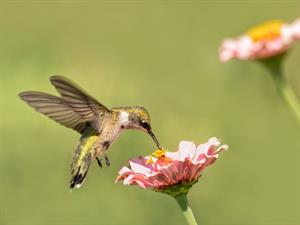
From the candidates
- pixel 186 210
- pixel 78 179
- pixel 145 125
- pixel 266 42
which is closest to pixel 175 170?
pixel 186 210

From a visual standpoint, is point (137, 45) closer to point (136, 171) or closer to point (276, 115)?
point (276, 115)

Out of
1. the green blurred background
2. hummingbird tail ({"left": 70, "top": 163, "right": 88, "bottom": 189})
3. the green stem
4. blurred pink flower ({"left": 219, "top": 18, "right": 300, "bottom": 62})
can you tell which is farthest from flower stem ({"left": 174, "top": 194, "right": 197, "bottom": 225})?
the green blurred background

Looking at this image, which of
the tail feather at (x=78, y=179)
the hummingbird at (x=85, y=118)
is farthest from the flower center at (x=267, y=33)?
the tail feather at (x=78, y=179)

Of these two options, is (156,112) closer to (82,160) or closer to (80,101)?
(82,160)

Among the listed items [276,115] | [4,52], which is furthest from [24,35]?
[276,115]

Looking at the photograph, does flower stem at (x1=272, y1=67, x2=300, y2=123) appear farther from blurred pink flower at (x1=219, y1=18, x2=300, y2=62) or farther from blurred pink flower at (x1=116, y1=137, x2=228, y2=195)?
blurred pink flower at (x1=116, y1=137, x2=228, y2=195)

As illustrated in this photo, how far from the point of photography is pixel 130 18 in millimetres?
9758

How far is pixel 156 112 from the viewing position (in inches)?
245

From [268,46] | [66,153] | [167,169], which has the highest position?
[66,153]

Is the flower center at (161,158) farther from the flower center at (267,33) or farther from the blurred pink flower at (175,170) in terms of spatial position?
the flower center at (267,33)

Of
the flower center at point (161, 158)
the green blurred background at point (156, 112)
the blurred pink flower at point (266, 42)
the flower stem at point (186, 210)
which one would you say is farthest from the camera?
the green blurred background at point (156, 112)

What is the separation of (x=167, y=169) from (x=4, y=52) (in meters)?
4.86

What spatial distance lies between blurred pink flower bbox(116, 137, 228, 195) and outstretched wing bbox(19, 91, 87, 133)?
419 millimetres

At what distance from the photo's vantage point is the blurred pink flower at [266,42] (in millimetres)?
3527
